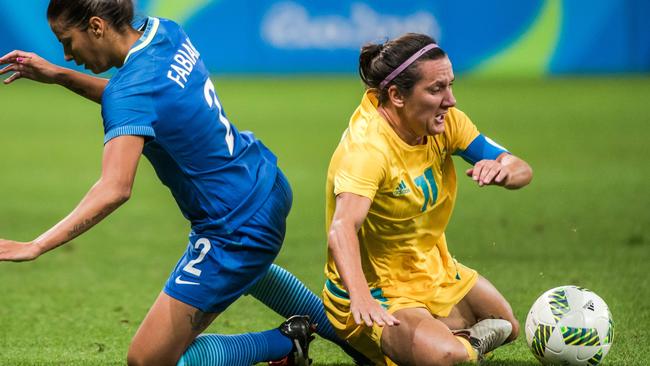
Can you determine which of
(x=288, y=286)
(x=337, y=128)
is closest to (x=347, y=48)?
(x=337, y=128)

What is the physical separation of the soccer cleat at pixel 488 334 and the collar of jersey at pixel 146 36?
6.33 ft

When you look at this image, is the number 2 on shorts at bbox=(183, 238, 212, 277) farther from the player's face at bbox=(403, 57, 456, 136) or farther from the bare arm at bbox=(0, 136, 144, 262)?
the player's face at bbox=(403, 57, 456, 136)

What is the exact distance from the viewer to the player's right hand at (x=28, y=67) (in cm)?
503

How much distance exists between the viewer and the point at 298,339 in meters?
5.07

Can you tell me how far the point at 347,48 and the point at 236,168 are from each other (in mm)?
16139

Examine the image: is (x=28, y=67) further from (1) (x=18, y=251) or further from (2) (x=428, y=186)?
(2) (x=428, y=186)

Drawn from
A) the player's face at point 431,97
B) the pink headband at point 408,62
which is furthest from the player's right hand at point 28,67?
the player's face at point 431,97

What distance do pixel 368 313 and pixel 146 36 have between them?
1502 millimetres

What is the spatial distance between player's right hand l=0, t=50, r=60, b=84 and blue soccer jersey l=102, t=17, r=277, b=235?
71cm

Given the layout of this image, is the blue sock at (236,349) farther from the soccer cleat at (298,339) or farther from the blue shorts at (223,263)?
the blue shorts at (223,263)

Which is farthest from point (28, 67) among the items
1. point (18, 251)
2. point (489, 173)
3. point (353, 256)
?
point (489, 173)

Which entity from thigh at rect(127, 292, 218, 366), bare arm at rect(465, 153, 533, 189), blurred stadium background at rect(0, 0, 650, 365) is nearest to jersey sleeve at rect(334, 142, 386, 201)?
bare arm at rect(465, 153, 533, 189)

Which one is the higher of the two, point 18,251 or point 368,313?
point 18,251

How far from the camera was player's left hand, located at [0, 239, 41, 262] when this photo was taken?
3971mm
